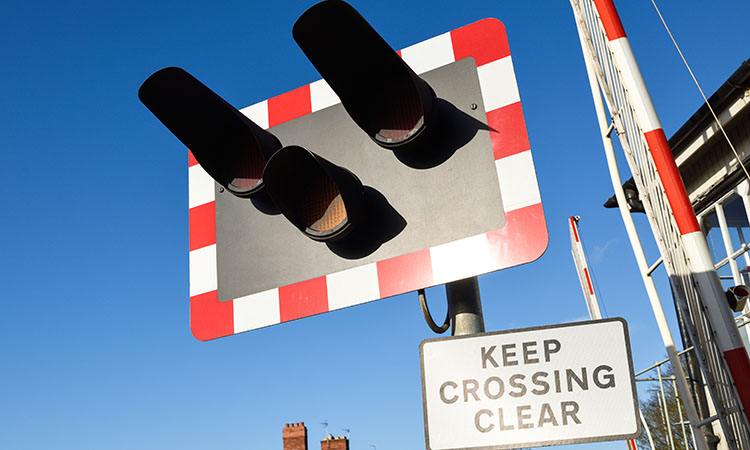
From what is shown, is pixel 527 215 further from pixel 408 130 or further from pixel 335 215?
pixel 335 215

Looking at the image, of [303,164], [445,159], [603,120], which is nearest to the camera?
[303,164]

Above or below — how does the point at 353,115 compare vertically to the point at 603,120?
below

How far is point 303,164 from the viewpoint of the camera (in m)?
1.96

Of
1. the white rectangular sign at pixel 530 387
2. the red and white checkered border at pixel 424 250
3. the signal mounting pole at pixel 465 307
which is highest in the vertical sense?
the red and white checkered border at pixel 424 250

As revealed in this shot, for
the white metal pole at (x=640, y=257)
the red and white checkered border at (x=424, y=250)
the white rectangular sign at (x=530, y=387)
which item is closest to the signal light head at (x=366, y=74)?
the red and white checkered border at (x=424, y=250)

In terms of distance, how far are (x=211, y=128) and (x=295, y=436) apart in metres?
21.3

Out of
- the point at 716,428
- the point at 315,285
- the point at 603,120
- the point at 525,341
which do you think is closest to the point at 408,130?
the point at 315,285

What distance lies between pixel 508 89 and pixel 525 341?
0.93 meters

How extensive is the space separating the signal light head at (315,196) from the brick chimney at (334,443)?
21.5m

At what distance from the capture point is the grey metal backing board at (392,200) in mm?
2062

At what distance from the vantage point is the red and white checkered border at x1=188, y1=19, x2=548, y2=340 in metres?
1.97

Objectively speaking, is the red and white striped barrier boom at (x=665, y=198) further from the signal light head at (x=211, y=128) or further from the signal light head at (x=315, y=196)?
the signal light head at (x=211, y=128)

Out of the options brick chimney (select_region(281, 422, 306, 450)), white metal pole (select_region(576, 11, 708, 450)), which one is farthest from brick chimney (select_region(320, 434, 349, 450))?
white metal pole (select_region(576, 11, 708, 450))

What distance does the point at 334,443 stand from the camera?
22.3 metres
